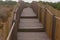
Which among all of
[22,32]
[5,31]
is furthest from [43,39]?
[5,31]

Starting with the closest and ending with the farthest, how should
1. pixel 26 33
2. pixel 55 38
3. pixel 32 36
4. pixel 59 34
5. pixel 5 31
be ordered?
pixel 5 31, pixel 59 34, pixel 55 38, pixel 32 36, pixel 26 33

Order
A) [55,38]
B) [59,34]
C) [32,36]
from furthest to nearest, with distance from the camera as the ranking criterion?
[32,36]
[55,38]
[59,34]

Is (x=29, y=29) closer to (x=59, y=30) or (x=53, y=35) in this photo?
(x=53, y=35)

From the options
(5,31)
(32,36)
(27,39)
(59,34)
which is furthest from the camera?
(32,36)

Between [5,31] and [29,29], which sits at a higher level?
[5,31]

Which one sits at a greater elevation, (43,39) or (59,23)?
(59,23)

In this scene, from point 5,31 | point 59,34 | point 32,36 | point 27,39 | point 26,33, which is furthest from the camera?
point 26,33

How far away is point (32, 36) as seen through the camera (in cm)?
907

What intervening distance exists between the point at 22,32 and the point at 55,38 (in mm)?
2945

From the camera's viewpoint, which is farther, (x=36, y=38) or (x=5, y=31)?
(x=36, y=38)

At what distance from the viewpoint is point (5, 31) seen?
5.80 metres

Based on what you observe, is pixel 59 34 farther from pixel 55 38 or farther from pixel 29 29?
pixel 29 29

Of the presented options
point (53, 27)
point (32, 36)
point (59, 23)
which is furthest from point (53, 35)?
point (32, 36)

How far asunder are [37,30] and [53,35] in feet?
8.60
